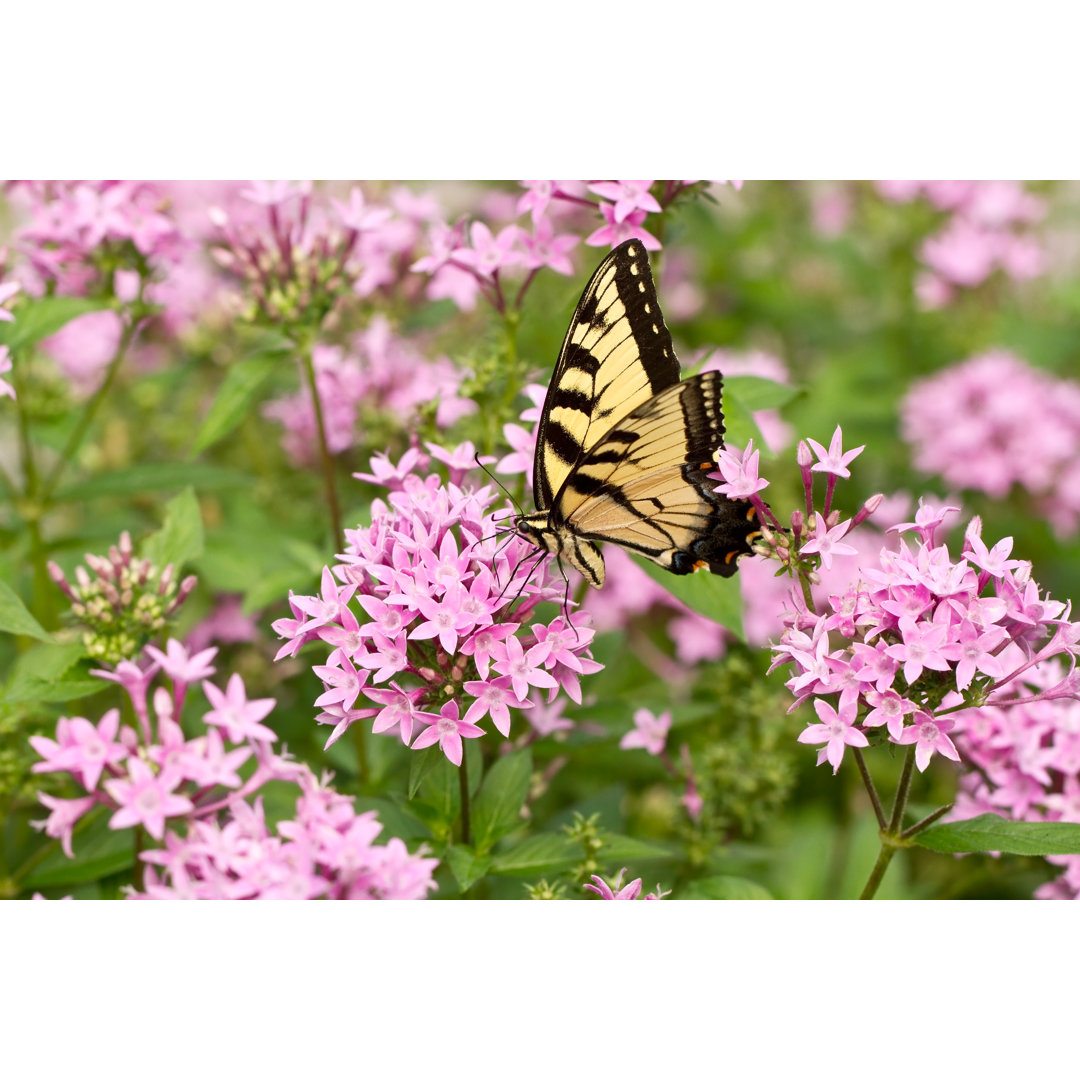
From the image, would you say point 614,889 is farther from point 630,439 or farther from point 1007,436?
point 1007,436

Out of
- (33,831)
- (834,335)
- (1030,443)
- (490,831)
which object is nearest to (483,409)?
(490,831)

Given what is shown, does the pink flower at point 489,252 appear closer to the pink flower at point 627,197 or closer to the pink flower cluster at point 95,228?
the pink flower at point 627,197

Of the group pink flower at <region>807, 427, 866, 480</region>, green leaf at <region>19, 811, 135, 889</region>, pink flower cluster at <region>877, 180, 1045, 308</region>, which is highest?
pink flower cluster at <region>877, 180, 1045, 308</region>

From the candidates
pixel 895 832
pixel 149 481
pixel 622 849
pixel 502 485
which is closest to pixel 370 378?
pixel 149 481

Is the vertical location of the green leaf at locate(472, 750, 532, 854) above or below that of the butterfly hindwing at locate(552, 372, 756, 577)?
below

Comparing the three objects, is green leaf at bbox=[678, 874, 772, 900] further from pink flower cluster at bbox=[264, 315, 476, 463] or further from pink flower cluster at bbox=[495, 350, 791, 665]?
pink flower cluster at bbox=[264, 315, 476, 463]

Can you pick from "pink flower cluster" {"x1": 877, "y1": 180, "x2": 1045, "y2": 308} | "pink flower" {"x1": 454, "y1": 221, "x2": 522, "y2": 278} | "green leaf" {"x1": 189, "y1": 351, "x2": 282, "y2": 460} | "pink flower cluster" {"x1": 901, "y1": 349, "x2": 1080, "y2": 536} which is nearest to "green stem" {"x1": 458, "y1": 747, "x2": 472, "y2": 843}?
"green leaf" {"x1": 189, "y1": 351, "x2": 282, "y2": 460}

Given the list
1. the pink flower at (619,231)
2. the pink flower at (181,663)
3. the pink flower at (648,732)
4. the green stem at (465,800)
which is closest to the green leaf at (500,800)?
the green stem at (465,800)

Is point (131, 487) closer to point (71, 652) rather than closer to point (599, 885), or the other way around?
point (71, 652)
